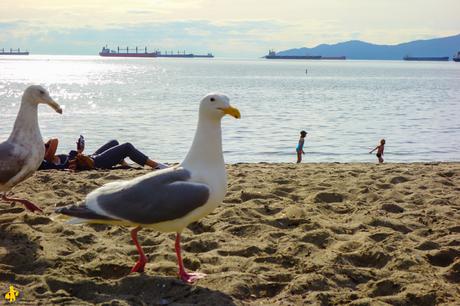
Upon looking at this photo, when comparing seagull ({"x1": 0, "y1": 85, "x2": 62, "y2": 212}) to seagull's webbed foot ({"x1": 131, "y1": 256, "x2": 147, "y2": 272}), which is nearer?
seagull's webbed foot ({"x1": 131, "y1": 256, "x2": 147, "y2": 272})

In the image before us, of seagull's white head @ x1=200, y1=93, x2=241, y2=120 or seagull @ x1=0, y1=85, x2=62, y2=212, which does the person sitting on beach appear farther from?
seagull's white head @ x1=200, y1=93, x2=241, y2=120

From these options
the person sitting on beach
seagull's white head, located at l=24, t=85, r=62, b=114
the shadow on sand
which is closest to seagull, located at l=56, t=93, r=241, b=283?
the shadow on sand

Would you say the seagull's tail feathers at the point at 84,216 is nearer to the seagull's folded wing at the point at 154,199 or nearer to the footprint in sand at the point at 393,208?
the seagull's folded wing at the point at 154,199

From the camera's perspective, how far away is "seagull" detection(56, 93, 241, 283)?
4859mm

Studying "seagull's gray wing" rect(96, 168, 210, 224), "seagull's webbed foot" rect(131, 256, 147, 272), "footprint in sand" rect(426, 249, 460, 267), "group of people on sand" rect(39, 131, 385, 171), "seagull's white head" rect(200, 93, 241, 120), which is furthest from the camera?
"group of people on sand" rect(39, 131, 385, 171)

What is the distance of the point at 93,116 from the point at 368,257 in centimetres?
2832

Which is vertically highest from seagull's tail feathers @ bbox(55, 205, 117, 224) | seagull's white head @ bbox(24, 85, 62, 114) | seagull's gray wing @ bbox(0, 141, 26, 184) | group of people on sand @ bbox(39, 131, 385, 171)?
seagull's white head @ bbox(24, 85, 62, 114)

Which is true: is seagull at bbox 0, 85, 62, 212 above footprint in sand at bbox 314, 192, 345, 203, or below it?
above

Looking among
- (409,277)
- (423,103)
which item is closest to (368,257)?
(409,277)

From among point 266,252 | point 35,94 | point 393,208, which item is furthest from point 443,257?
point 35,94

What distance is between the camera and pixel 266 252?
5.67 metres

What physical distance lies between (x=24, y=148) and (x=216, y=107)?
279 centimetres

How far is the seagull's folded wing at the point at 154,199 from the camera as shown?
4.84m

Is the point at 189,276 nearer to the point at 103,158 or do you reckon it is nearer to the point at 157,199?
the point at 157,199
